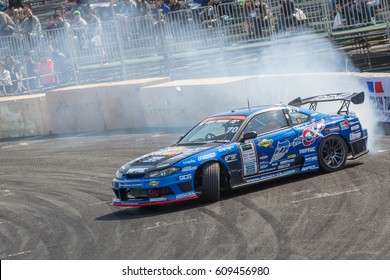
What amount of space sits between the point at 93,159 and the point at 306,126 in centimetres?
574

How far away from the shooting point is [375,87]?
1725cm

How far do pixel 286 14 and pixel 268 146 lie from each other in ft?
36.6

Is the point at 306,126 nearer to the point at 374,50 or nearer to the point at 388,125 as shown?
the point at 388,125

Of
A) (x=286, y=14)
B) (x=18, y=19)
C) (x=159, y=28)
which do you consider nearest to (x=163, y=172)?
(x=286, y=14)

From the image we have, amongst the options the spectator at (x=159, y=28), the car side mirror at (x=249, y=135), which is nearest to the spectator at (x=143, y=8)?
the spectator at (x=159, y=28)

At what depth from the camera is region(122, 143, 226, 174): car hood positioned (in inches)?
454

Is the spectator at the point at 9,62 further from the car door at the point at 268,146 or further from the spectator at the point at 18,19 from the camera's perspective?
the car door at the point at 268,146

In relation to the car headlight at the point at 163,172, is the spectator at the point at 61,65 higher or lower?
higher

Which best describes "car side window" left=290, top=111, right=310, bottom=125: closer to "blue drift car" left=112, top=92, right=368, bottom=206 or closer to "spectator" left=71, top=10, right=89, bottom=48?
"blue drift car" left=112, top=92, right=368, bottom=206

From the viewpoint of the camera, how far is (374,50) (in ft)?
78.2

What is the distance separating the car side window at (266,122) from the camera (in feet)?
40.7

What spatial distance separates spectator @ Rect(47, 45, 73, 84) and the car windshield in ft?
38.1

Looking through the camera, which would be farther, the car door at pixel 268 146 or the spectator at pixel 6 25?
the spectator at pixel 6 25

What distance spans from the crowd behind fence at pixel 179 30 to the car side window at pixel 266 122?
407 inches
